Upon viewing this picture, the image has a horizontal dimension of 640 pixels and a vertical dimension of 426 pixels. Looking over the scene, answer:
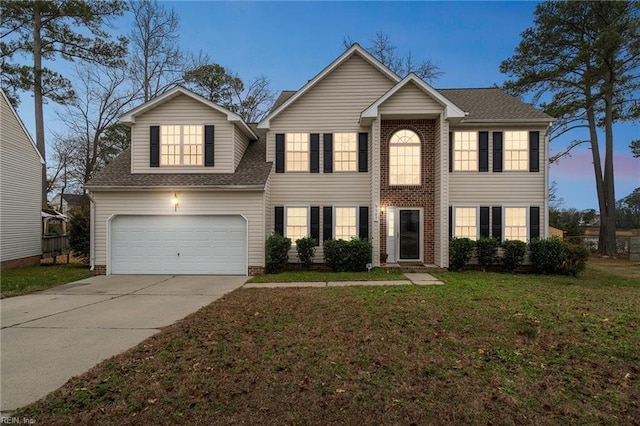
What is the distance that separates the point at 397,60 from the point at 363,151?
40.7 feet

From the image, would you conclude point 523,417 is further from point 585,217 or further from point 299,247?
point 585,217

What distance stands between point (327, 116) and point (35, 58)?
16.3 metres

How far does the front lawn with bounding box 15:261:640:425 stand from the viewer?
3027mm

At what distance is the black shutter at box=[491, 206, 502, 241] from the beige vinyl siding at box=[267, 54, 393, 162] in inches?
245

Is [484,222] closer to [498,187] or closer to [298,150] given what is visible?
[498,187]

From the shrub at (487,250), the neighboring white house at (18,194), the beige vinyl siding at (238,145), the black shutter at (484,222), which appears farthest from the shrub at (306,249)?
the neighboring white house at (18,194)

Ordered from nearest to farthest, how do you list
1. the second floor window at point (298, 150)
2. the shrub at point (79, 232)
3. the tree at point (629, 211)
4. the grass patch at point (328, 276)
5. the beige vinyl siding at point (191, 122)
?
the grass patch at point (328, 276) < the beige vinyl siding at point (191, 122) < the second floor window at point (298, 150) < the shrub at point (79, 232) < the tree at point (629, 211)

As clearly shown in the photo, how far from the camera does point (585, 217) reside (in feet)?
140

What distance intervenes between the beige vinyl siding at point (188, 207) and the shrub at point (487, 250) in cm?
793

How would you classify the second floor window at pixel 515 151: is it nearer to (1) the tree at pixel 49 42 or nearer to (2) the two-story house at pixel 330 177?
(2) the two-story house at pixel 330 177

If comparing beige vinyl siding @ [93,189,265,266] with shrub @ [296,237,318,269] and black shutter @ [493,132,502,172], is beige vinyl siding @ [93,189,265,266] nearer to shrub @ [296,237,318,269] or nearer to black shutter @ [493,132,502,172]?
shrub @ [296,237,318,269]

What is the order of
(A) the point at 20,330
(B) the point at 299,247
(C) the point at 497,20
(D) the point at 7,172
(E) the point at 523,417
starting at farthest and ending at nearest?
(C) the point at 497,20
(D) the point at 7,172
(B) the point at 299,247
(A) the point at 20,330
(E) the point at 523,417

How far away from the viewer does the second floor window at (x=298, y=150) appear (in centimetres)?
1265

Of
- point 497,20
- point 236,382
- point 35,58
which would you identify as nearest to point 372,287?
point 236,382
